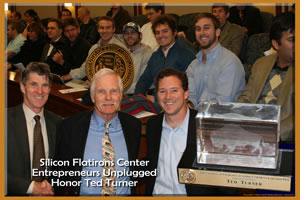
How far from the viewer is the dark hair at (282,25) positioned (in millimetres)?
2197

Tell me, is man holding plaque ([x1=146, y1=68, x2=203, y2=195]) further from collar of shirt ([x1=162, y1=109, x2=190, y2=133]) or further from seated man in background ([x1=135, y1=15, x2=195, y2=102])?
seated man in background ([x1=135, y1=15, x2=195, y2=102])

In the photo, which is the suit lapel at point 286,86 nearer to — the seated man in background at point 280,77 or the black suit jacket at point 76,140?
the seated man in background at point 280,77

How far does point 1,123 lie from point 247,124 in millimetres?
1259

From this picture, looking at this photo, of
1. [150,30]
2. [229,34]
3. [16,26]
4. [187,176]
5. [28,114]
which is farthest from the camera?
[16,26]

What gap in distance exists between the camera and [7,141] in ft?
6.89

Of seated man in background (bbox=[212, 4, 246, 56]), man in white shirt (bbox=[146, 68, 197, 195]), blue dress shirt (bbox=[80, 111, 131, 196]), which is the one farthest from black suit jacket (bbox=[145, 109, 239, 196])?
seated man in background (bbox=[212, 4, 246, 56])

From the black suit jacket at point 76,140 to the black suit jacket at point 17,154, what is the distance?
0.38 ft

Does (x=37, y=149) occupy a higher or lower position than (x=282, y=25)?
lower

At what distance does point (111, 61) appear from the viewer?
3119mm

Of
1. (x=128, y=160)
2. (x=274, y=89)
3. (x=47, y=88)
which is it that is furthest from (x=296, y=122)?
(x=47, y=88)

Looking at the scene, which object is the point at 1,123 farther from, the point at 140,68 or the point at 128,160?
the point at 140,68

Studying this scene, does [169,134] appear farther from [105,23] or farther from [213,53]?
[105,23]

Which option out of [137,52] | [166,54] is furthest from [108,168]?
[137,52]

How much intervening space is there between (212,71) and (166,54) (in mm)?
689
